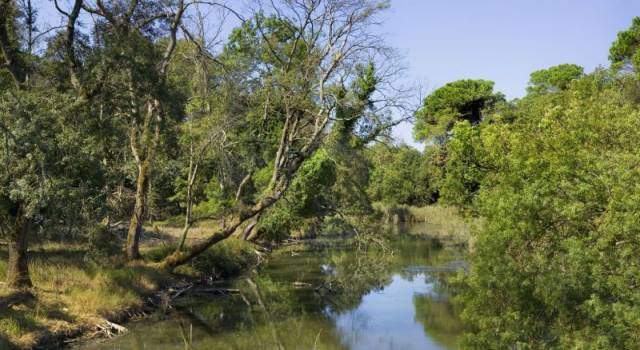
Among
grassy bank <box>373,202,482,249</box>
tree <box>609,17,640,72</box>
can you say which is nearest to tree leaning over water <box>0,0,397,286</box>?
tree <box>609,17,640,72</box>

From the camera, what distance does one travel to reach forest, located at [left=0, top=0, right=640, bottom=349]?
11.2 m

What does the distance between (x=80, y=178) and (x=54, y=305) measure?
338 centimetres

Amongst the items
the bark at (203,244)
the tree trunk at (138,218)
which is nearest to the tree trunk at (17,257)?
the tree trunk at (138,218)

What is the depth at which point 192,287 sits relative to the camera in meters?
23.6

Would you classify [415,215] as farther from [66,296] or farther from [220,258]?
[66,296]

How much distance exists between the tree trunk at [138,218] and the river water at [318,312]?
3224 mm

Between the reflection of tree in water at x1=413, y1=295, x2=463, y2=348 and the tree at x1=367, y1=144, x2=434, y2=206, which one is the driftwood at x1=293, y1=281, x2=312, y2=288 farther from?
the tree at x1=367, y1=144, x2=434, y2=206

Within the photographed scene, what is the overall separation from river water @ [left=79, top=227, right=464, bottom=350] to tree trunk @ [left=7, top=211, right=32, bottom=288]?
2.88m

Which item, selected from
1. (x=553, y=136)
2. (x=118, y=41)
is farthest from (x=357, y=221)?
(x=118, y=41)

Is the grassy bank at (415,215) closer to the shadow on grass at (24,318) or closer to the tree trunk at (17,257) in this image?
the tree trunk at (17,257)

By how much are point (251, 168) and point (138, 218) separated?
5.98m

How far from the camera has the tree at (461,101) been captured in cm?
5625

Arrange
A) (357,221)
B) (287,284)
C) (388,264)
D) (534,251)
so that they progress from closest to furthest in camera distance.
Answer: (534,251)
(287,284)
(357,221)
(388,264)

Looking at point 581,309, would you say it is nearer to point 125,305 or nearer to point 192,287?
point 125,305
